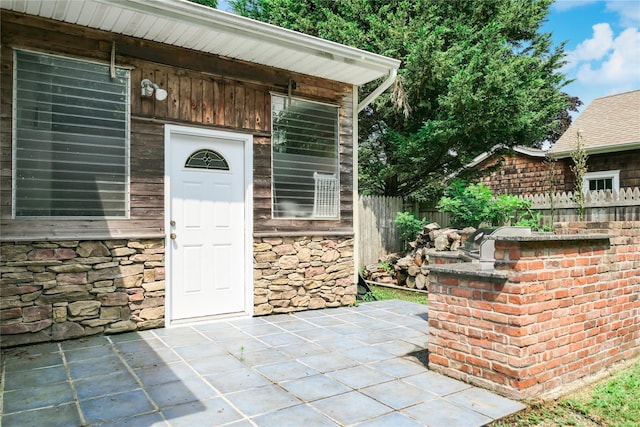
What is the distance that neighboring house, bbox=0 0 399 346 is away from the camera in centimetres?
389

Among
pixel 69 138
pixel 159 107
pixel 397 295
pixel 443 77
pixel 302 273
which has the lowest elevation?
pixel 397 295

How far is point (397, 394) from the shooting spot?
2.91 m

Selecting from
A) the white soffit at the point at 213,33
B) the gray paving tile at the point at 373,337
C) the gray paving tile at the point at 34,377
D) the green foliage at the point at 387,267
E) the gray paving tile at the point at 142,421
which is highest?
the white soffit at the point at 213,33

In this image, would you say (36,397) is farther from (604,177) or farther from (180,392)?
(604,177)

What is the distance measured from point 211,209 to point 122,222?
960mm

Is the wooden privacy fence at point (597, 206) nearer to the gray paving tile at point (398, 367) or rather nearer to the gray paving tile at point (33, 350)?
the gray paving tile at point (398, 367)

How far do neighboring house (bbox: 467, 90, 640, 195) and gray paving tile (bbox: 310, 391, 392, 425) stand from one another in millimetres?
8676

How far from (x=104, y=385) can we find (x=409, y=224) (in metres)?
6.49

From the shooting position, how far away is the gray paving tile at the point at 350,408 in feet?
8.40

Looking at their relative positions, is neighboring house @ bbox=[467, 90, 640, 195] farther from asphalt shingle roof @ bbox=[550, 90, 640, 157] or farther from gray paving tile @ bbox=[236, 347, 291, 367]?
gray paving tile @ bbox=[236, 347, 291, 367]

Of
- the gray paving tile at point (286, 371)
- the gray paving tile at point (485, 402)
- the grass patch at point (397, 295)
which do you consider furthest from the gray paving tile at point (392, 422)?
the grass patch at point (397, 295)

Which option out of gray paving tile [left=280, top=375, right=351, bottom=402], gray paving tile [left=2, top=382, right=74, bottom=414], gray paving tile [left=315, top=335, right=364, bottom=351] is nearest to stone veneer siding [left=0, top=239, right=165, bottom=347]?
gray paving tile [left=2, top=382, right=74, bottom=414]

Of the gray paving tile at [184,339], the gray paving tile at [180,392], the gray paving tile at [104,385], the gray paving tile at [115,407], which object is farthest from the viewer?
the gray paving tile at [184,339]

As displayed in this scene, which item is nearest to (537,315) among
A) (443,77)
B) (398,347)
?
(398,347)
